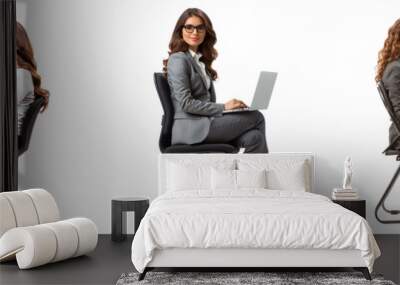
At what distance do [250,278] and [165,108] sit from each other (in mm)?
2528

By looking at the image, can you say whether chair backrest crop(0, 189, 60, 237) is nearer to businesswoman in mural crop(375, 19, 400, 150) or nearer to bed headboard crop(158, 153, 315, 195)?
bed headboard crop(158, 153, 315, 195)

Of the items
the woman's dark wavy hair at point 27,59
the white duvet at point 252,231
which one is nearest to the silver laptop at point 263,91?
the woman's dark wavy hair at point 27,59

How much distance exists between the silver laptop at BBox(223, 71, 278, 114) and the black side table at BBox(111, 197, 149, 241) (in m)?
1.44

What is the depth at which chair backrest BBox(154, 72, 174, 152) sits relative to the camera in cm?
686

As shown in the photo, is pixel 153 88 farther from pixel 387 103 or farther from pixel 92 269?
pixel 92 269

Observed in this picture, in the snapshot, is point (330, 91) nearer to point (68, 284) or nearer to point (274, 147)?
point (274, 147)

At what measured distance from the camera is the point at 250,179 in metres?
6.27

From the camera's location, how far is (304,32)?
719 cm

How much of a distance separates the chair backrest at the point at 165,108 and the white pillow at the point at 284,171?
2.61 ft

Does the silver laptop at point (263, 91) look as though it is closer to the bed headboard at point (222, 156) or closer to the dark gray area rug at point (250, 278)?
the bed headboard at point (222, 156)

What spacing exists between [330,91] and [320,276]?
275 cm

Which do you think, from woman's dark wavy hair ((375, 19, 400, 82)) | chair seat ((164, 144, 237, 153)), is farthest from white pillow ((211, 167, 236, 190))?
woman's dark wavy hair ((375, 19, 400, 82))

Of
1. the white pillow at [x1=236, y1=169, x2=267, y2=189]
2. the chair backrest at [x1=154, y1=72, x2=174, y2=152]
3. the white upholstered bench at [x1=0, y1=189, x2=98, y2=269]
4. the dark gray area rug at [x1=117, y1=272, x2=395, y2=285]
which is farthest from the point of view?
the chair backrest at [x1=154, y1=72, x2=174, y2=152]

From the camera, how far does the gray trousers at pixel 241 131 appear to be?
22.6 ft
